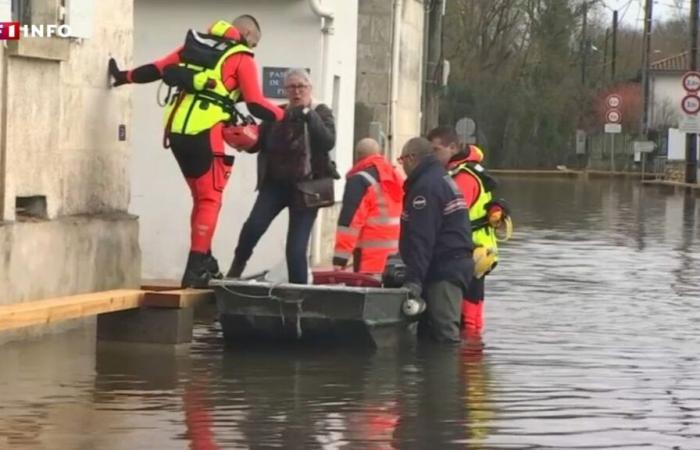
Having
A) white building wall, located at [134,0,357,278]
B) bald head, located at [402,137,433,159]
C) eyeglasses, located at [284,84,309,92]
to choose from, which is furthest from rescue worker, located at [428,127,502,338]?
white building wall, located at [134,0,357,278]

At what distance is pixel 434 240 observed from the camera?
12.7 m

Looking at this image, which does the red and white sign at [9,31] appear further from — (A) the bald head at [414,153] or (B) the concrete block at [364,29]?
(B) the concrete block at [364,29]

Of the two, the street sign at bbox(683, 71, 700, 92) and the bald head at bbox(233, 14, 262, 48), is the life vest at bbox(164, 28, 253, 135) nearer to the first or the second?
the bald head at bbox(233, 14, 262, 48)

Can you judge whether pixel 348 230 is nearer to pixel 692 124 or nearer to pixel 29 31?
pixel 29 31

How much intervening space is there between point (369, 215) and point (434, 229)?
1874 mm

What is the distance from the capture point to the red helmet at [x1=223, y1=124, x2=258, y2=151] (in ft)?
40.9

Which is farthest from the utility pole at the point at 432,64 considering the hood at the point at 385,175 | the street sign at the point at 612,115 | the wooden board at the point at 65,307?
the street sign at the point at 612,115

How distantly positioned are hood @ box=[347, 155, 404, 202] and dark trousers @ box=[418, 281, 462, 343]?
5.41 ft

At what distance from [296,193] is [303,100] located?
671 millimetres

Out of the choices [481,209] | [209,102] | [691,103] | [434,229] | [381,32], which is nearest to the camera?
[209,102]

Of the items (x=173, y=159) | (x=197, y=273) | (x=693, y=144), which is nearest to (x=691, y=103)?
(x=693, y=144)

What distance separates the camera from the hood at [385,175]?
568 inches

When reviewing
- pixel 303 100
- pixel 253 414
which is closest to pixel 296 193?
pixel 303 100

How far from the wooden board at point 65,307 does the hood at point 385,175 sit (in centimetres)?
277
